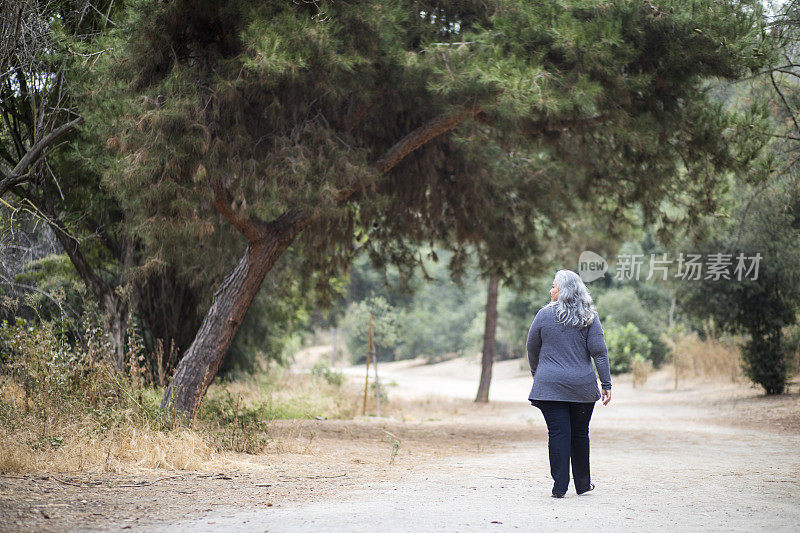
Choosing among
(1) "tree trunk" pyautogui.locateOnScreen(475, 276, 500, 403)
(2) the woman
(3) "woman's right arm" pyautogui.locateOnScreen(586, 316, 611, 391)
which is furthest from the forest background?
(1) "tree trunk" pyautogui.locateOnScreen(475, 276, 500, 403)

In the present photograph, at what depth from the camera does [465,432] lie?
12.1 metres

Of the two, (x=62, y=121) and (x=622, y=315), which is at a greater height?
(x=62, y=121)

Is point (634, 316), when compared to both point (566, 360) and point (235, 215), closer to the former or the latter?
point (235, 215)

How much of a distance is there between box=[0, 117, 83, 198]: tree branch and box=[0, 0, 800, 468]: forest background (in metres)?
0.04

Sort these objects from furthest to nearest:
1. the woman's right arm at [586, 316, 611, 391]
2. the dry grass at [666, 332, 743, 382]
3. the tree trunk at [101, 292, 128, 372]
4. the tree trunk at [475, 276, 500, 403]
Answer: the dry grass at [666, 332, 743, 382]
the tree trunk at [475, 276, 500, 403]
the tree trunk at [101, 292, 128, 372]
the woman's right arm at [586, 316, 611, 391]

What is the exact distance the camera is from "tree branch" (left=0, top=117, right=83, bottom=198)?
9367 millimetres

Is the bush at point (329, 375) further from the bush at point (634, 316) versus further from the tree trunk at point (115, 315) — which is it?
the bush at point (634, 316)

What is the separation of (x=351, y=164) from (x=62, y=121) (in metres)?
4.85

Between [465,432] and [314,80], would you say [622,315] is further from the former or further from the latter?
[314,80]

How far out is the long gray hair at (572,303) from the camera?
550cm

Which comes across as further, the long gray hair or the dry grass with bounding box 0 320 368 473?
the dry grass with bounding box 0 320 368 473

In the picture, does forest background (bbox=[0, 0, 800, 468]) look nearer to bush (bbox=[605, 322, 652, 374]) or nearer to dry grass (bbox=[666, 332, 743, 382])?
dry grass (bbox=[666, 332, 743, 382])

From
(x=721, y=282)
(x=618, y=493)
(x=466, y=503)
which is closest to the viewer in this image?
(x=466, y=503)

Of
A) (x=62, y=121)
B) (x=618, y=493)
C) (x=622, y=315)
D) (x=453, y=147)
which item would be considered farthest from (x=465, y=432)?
(x=622, y=315)
